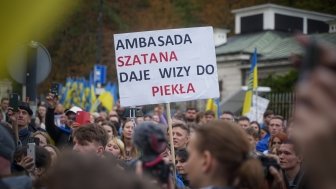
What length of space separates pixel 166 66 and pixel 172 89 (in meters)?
0.28

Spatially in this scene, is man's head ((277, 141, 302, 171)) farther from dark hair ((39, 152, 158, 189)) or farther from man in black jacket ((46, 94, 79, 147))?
dark hair ((39, 152, 158, 189))

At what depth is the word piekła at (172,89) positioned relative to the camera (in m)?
6.68

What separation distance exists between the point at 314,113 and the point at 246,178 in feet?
4.75

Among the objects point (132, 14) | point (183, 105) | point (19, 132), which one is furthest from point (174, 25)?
point (19, 132)

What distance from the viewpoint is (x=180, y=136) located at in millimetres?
6633

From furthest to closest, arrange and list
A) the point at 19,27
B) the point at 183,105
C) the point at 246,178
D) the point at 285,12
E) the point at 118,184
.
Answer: the point at 285,12 < the point at 183,105 < the point at 19,27 < the point at 246,178 < the point at 118,184

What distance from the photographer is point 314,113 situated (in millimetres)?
1660

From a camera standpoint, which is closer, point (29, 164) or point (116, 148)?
point (29, 164)

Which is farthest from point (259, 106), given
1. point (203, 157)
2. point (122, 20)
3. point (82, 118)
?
point (122, 20)

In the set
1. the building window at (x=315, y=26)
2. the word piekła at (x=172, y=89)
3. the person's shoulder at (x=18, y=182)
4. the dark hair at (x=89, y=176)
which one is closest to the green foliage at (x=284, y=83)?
the building window at (x=315, y=26)

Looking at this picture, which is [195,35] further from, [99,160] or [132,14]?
[132,14]

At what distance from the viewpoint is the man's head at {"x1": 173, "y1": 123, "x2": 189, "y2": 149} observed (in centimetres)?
661

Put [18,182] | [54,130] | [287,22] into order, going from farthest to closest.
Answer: [287,22], [54,130], [18,182]

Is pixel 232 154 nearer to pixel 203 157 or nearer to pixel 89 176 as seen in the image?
pixel 203 157
